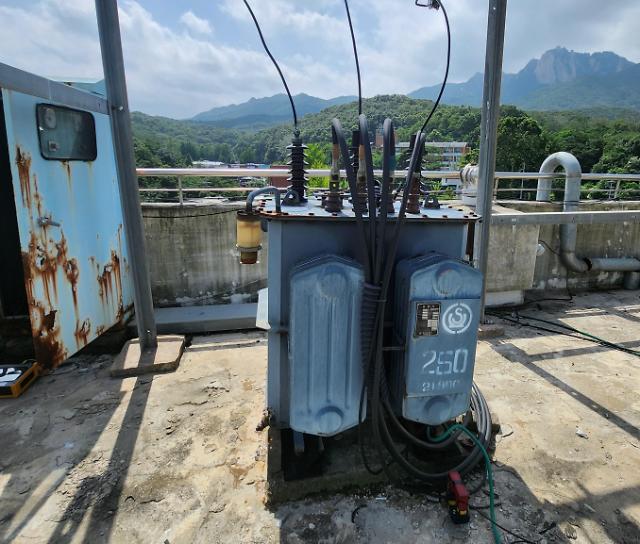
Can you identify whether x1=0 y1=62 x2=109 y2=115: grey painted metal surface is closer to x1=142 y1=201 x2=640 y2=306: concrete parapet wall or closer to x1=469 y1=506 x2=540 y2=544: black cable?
x1=142 y1=201 x2=640 y2=306: concrete parapet wall

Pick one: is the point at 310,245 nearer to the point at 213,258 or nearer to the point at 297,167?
the point at 297,167

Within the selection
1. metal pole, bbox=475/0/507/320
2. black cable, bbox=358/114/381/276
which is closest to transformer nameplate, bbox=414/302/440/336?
black cable, bbox=358/114/381/276

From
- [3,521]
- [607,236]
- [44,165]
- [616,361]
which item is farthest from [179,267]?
[607,236]

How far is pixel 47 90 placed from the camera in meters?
2.64

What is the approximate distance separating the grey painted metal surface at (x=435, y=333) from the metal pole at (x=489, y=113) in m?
1.76

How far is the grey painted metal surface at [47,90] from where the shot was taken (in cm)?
240

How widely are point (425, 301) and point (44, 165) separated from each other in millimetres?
2762

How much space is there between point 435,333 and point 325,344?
0.49 meters

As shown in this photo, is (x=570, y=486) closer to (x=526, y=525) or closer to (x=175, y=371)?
(x=526, y=525)

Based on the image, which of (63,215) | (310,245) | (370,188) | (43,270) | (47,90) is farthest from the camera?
(63,215)

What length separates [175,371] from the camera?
129 inches

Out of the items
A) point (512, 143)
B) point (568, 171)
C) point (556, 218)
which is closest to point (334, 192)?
point (556, 218)

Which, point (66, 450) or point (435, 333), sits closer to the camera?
point (435, 333)

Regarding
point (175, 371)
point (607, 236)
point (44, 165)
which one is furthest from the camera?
point (607, 236)
